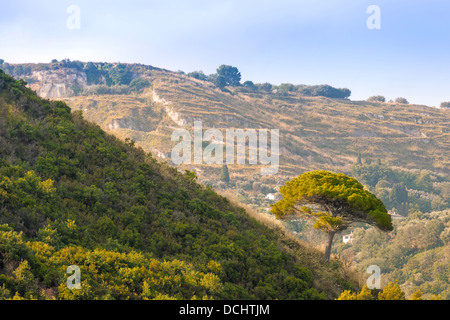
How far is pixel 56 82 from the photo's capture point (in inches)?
4909

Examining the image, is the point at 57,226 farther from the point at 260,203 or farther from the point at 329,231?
the point at 260,203

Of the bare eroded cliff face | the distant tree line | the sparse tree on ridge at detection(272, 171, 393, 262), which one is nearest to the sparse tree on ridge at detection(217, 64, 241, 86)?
the distant tree line

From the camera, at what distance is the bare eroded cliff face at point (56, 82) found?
117812mm

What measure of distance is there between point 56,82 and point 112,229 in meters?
133

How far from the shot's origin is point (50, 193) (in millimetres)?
9281

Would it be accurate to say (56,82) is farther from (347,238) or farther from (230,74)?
(347,238)

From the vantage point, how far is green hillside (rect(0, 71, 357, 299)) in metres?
6.66

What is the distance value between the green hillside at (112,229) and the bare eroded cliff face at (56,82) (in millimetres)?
113989

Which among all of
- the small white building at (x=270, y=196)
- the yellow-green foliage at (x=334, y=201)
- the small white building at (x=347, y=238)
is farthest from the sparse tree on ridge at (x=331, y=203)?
the small white building at (x=347, y=238)

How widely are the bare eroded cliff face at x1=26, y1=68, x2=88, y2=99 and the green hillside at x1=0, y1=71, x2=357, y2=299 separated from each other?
11399 centimetres

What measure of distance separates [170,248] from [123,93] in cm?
12364

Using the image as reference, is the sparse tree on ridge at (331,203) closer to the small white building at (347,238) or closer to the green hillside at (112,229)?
the green hillside at (112,229)

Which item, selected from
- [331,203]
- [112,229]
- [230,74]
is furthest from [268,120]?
[112,229]
